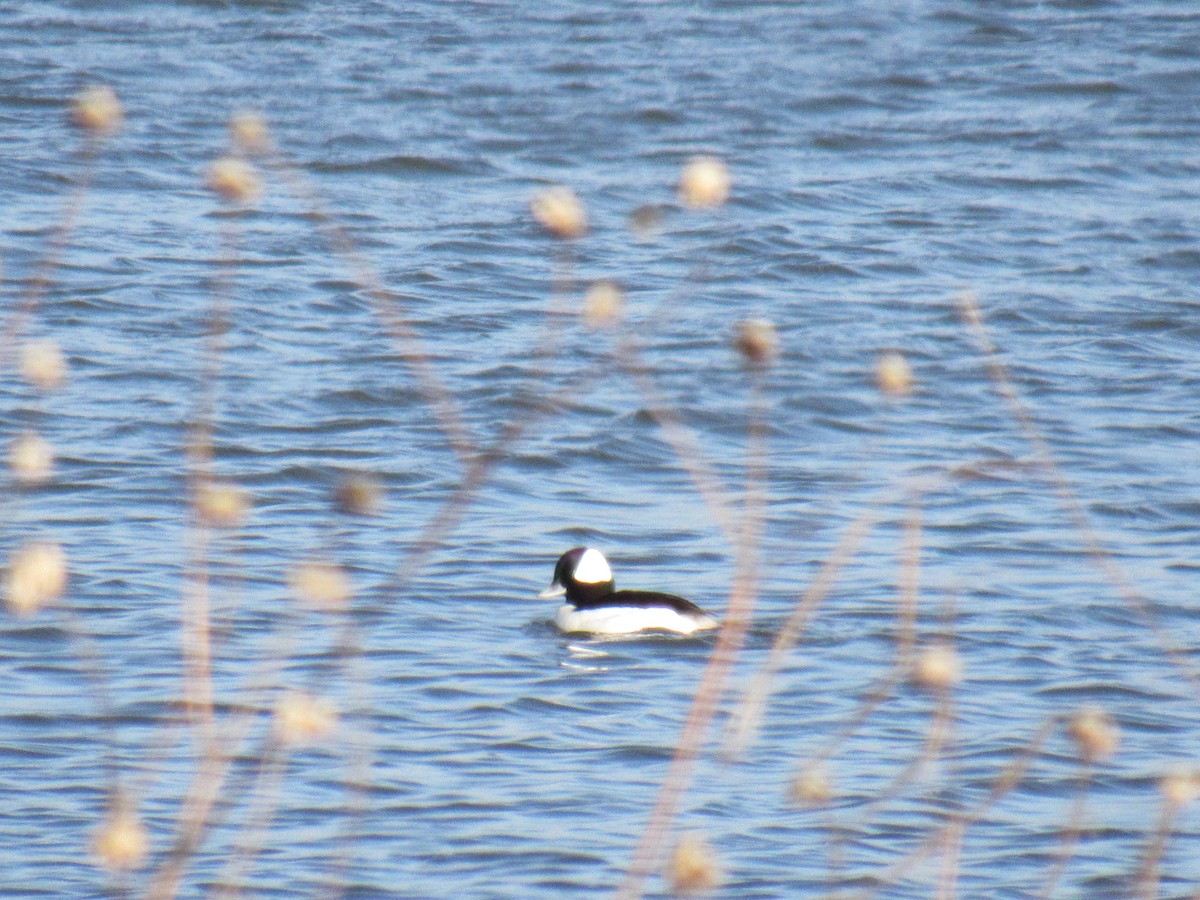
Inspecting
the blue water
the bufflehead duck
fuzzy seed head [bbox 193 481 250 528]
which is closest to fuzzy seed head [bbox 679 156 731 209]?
the blue water

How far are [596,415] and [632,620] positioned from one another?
12.5ft

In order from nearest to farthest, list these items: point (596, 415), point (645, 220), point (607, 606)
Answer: point (645, 220)
point (607, 606)
point (596, 415)

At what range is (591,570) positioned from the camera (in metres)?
9.59

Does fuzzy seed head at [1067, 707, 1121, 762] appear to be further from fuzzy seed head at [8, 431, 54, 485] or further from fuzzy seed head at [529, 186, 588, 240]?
fuzzy seed head at [8, 431, 54, 485]

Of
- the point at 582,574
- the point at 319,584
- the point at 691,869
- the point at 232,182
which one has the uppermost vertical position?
the point at 582,574

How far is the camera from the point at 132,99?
63.7 feet

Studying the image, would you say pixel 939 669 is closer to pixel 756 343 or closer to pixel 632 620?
pixel 756 343

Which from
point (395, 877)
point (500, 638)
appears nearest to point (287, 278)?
point (500, 638)

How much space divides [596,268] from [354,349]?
7.65 feet

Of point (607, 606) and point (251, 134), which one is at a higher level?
point (607, 606)

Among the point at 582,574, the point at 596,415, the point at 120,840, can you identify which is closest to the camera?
the point at 120,840

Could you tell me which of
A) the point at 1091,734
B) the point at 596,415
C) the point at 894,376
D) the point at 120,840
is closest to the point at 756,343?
the point at 894,376

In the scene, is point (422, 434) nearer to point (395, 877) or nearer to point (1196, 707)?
point (1196, 707)

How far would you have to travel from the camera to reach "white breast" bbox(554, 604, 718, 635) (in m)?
9.13
